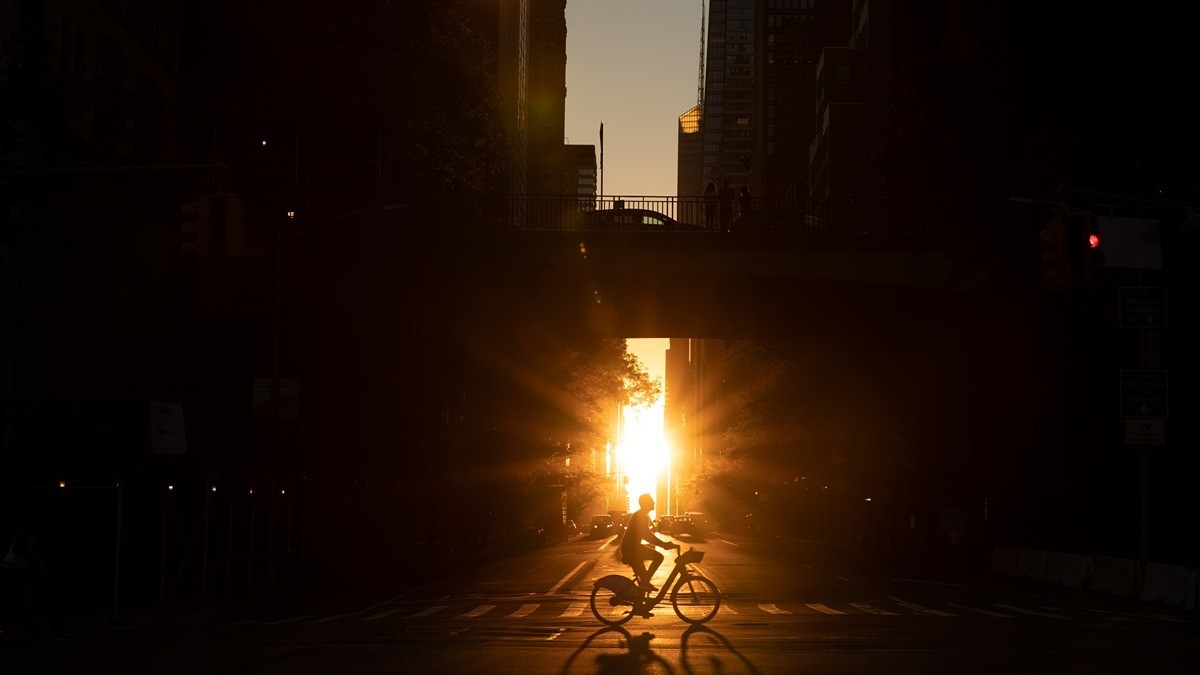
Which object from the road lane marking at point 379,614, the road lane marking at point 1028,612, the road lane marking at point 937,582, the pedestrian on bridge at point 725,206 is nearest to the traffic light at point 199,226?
the road lane marking at point 379,614

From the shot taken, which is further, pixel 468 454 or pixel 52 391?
pixel 468 454

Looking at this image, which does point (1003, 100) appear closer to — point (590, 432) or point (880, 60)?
point (590, 432)

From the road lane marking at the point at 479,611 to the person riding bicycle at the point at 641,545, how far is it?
453cm

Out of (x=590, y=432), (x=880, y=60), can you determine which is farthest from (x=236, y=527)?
(x=880, y=60)

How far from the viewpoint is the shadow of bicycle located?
607 inches

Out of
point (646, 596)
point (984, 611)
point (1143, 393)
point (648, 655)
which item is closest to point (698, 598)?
point (646, 596)

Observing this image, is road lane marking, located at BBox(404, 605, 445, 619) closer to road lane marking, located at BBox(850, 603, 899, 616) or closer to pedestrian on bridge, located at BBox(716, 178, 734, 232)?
road lane marking, located at BBox(850, 603, 899, 616)

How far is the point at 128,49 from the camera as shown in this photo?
46.5m

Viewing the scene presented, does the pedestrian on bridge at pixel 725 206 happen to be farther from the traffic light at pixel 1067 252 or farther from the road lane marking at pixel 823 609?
the traffic light at pixel 1067 252

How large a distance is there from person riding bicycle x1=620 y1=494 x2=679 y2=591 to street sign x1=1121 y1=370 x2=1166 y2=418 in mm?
14638

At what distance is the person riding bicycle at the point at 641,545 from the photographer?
69.6ft

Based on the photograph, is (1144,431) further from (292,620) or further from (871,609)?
(292,620)

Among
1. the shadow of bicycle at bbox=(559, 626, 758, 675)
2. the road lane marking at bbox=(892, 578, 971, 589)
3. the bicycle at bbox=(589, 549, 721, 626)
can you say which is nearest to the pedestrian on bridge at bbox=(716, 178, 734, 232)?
the road lane marking at bbox=(892, 578, 971, 589)

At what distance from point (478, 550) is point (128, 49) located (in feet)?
125
